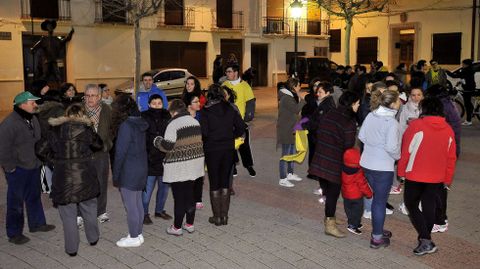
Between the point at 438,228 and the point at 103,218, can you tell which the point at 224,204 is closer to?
the point at 103,218

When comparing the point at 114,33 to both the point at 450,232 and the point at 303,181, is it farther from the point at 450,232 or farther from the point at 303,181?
the point at 450,232

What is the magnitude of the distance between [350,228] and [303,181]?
266 centimetres

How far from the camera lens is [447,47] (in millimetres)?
29156

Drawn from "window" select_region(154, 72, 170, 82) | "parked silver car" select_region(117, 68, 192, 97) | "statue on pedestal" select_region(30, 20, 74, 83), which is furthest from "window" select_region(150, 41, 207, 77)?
"statue on pedestal" select_region(30, 20, 74, 83)

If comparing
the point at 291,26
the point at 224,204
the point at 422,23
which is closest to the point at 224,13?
the point at 291,26

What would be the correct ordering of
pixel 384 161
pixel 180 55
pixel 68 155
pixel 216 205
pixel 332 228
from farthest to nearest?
pixel 180 55, pixel 216 205, pixel 332 228, pixel 384 161, pixel 68 155

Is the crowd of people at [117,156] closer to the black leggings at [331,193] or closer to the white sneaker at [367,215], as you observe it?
the black leggings at [331,193]

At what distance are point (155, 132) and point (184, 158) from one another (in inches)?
18.2

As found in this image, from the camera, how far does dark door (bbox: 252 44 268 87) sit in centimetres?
3288

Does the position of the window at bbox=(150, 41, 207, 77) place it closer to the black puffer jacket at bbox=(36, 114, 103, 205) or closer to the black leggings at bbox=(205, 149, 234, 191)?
the black leggings at bbox=(205, 149, 234, 191)

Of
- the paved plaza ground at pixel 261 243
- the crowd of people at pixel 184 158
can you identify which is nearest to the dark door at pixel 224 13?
the paved plaza ground at pixel 261 243

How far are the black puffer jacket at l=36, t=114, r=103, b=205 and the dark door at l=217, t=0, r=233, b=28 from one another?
2532 cm

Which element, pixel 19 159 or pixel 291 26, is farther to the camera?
pixel 291 26

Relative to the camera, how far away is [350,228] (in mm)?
6199
